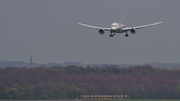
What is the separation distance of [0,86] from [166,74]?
120ft

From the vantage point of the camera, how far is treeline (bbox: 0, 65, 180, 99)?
11206 cm

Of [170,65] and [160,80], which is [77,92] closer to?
[160,80]

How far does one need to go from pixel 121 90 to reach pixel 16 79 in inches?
826

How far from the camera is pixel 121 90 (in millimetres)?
113812

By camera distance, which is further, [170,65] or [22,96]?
[170,65]

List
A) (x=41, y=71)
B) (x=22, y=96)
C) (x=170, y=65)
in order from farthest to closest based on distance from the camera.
Result: (x=170, y=65)
(x=41, y=71)
(x=22, y=96)

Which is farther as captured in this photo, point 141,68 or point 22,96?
point 141,68

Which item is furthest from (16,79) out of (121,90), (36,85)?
(121,90)

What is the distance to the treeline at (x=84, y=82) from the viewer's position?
368 feet

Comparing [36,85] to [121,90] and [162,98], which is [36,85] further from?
[162,98]

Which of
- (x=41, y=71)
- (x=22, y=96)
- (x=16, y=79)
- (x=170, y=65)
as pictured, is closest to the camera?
(x=22, y=96)

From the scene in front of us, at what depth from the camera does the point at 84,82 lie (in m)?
119

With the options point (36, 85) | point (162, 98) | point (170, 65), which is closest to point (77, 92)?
point (36, 85)

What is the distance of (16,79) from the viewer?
11756 centimetres
